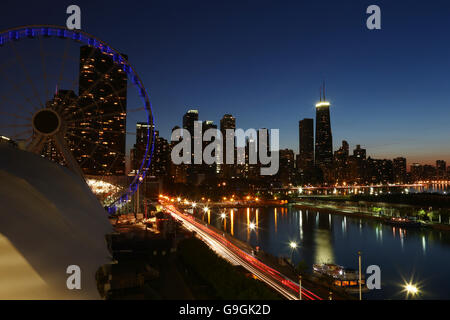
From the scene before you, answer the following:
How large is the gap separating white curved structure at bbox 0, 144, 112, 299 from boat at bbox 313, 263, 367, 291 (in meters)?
18.4

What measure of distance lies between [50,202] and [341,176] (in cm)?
20797

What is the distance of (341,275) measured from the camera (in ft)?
77.3

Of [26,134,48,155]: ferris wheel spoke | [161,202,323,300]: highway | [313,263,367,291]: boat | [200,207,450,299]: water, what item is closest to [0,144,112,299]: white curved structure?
[26,134,48,155]: ferris wheel spoke

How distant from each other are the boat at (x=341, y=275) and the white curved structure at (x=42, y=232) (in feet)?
60.4

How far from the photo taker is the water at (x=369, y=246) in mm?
25719

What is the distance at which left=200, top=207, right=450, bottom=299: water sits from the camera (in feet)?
84.4

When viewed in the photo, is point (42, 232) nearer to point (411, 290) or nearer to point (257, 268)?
point (257, 268)

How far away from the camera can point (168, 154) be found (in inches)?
7062

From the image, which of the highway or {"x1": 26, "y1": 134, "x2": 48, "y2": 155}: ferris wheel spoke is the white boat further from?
{"x1": 26, "y1": 134, "x2": 48, "y2": 155}: ferris wheel spoke

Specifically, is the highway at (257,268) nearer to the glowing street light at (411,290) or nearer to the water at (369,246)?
the water at (369,246)

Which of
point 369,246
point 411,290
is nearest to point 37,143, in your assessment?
point 411,290

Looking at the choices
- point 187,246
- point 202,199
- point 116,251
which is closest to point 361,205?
point 202,199

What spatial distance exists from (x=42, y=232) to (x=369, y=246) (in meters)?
38.9
